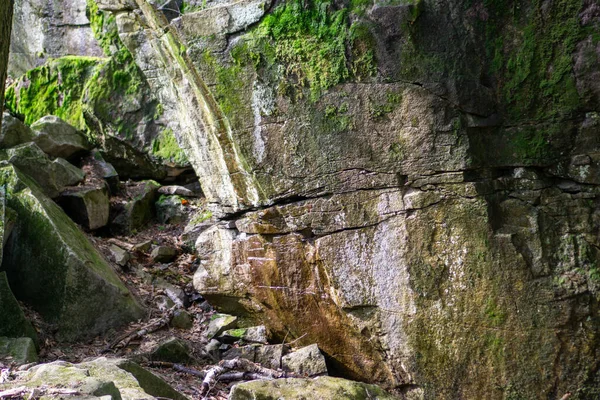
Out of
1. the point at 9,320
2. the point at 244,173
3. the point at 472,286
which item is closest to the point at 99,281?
the point at 9,320

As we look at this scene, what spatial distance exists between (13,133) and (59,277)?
2.88m

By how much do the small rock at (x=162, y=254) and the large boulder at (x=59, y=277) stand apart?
1467 mm

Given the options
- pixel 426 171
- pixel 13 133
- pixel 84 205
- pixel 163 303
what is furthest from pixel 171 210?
pixel 426 171

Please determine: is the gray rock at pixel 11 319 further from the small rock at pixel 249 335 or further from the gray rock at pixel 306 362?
the gray rock at pixel 306 362

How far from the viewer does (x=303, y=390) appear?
16.5ft

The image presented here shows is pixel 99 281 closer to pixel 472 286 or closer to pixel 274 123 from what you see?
pixel 274 123

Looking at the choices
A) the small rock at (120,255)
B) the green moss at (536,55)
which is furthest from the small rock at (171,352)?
the green moss at (536,55)

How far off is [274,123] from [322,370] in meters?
2.67

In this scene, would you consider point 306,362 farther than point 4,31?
Yes

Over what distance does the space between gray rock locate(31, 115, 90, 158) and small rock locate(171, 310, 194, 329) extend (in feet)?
11.8

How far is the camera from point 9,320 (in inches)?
233

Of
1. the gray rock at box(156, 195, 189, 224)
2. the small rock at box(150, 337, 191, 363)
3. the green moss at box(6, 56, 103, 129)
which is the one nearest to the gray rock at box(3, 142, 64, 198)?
the gray rock at box(156, 195, 189, 224)

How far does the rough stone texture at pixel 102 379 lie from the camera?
3842 millimetres

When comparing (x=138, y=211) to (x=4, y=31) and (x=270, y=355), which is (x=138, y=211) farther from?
(x=4, y=31)
